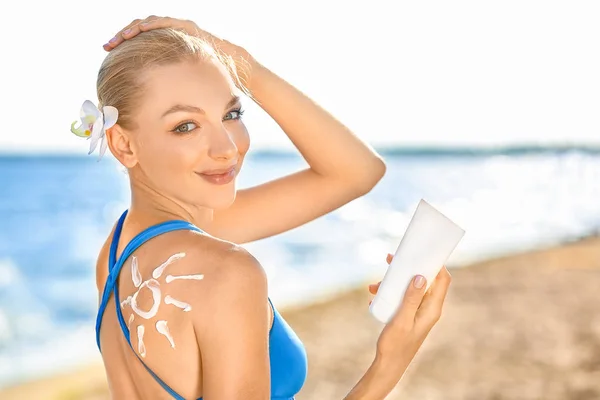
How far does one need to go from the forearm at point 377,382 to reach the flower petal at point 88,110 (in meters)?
0.81

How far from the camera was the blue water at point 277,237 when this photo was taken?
11.2 meters

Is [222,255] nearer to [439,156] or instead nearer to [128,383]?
[128,383]

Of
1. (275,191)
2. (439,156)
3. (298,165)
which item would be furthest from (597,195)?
(275,191)

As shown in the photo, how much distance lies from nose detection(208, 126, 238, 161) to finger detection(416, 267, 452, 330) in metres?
0.52

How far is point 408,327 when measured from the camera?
1.79 metres

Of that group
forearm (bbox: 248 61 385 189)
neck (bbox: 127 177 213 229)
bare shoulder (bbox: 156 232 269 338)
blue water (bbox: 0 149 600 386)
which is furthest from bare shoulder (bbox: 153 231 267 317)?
blue water (bbox: 0 149 600 386)

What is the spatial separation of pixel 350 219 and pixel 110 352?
17470 mm

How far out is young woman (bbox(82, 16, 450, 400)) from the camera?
4.97 ft

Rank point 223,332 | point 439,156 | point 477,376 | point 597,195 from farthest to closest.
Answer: point 439,156, point 597,195, point 477,376, point 223,332

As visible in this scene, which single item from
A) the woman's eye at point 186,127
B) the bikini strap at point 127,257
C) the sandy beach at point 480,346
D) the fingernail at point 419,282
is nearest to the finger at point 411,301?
the fingernail at point 419,282

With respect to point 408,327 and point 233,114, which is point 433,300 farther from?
point 233,114

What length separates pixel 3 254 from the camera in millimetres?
17141

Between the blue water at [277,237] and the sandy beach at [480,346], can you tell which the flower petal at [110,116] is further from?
the sandy beach at [480,346]

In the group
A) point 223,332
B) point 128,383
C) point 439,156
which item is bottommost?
point 439,156
